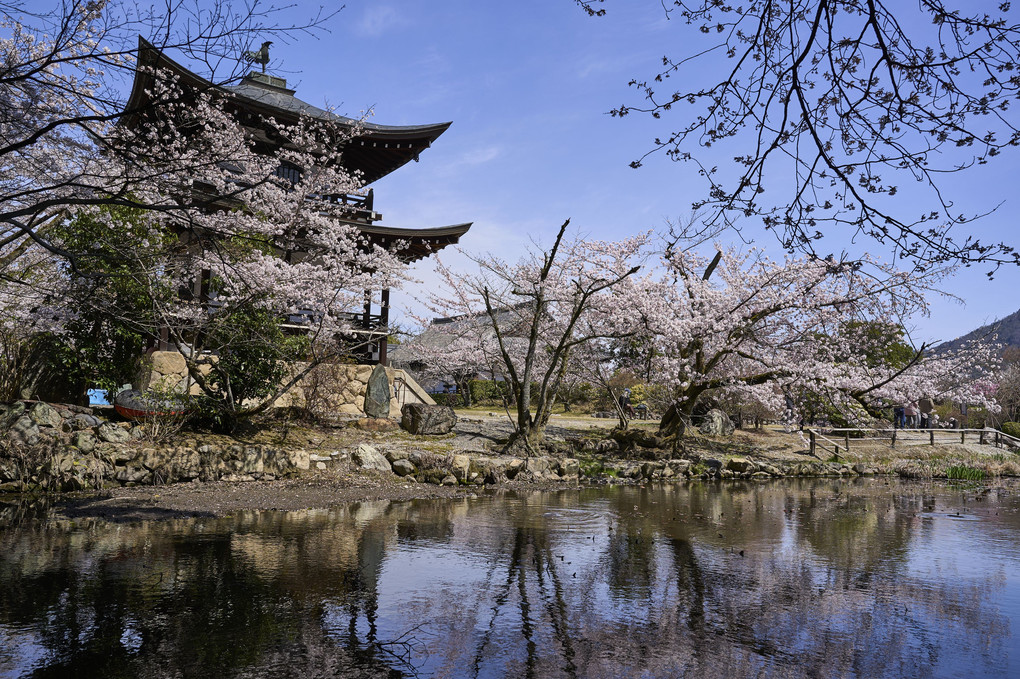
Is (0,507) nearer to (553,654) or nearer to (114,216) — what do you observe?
(114,216)

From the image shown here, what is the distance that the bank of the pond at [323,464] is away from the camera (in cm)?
1164

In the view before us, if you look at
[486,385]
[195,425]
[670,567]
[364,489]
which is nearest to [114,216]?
[195,425]

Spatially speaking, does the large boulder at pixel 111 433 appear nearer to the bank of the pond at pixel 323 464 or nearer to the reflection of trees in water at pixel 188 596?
the bank of the pond at pixel 323 464

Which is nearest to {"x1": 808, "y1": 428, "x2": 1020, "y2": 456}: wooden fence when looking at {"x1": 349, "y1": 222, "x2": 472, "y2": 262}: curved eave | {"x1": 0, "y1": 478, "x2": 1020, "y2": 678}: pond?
{"x1": 0, "y1": 478, "x2": 1020, "y2": 678}: pond

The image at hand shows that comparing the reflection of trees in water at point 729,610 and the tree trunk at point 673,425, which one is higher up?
the tree trunk at point 673,425

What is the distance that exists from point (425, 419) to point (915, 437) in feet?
60.5

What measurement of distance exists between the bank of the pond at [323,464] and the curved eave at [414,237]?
6129mm

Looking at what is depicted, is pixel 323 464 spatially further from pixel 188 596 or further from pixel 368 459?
pixel 188 596

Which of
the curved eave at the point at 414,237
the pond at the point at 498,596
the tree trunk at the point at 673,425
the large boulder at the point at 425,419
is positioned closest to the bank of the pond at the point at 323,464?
the large boulder at the point at 425,419

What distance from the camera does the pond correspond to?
4594 millimetres

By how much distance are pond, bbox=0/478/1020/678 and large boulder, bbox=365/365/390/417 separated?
8452mm

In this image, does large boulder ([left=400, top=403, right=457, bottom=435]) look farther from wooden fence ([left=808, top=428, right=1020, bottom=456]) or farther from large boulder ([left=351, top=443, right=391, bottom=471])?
wooden fence ([left=808, top=428, right=1020, bottom=456])

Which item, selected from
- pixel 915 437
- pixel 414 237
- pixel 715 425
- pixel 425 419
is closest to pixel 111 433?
pixel 425 419

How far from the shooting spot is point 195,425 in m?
14.6
